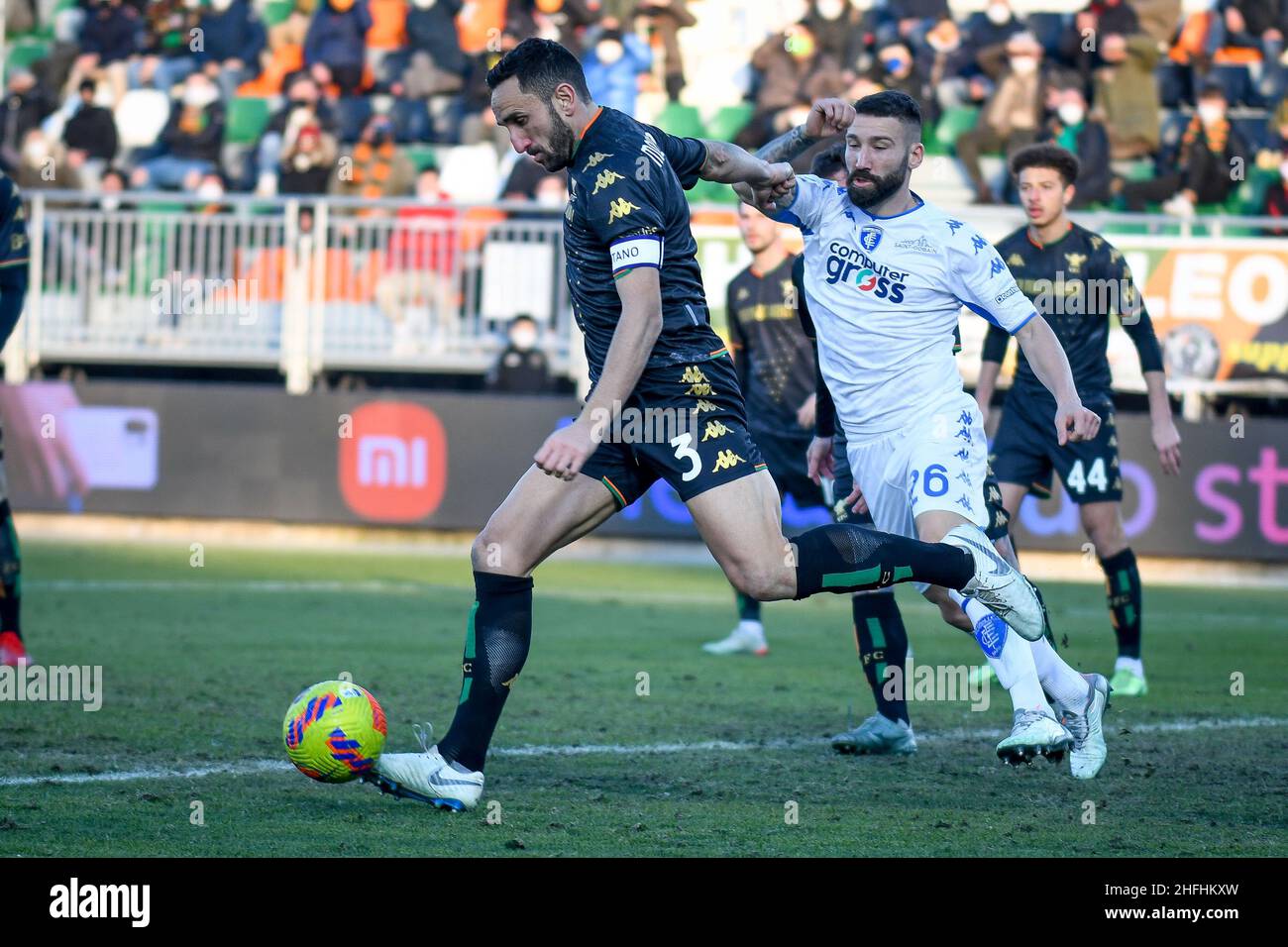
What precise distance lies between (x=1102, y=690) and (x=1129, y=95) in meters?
13.2

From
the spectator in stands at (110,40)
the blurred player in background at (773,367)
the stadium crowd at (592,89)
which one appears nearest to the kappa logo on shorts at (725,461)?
the blurred player in background at (773,367)

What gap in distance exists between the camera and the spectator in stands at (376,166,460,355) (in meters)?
16.7

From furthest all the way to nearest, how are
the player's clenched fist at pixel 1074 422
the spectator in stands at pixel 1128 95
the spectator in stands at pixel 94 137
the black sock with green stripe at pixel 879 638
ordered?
the spectator in stands at pixel 94 137 < the spectator in stands at pixel 1128 95 < the black sock with green stripe at pixel 879 638 < the player's clenched fist at pixel 1074 422

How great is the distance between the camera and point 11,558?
8234mm

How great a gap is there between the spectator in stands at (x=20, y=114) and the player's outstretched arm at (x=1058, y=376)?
1660 centimetres

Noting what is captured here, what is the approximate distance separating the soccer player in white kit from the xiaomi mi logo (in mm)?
9544

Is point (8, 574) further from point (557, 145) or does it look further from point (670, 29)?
point (670, 29)

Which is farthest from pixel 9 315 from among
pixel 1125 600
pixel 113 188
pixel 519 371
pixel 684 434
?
pixel 113 188

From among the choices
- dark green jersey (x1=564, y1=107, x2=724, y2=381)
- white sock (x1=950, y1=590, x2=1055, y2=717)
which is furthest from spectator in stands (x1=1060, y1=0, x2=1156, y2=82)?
dark green jersey (x1=564, y1=107, x2=724, y2=381)

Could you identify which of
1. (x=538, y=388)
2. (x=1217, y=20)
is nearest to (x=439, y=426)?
(x=538, y=388)

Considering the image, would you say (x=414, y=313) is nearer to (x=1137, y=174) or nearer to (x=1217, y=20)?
(x=1137, y=174)

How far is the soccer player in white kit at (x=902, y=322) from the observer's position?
6.17 m

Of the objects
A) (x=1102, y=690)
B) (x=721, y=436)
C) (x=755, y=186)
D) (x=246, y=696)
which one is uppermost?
(x=755, y=186)

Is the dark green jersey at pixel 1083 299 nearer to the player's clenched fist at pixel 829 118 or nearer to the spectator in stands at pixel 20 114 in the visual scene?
the player's clenched fist at pixel 829 118
